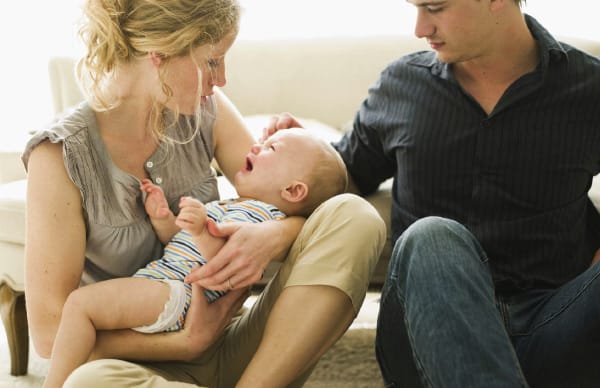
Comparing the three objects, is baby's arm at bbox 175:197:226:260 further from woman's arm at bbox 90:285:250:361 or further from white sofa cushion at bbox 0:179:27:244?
white sofa cushion at bbox 0:179:27:244

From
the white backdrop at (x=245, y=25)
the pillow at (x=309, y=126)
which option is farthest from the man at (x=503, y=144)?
the white backdrop at (x=245, y=25)

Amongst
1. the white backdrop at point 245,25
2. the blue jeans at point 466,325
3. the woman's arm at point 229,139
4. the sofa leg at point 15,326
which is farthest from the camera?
the white backdrop at point 245,25

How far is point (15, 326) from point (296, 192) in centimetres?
98

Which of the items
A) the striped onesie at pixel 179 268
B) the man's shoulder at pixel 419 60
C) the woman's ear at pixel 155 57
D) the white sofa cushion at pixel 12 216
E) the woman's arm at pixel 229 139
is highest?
the woman's ear at pixel 155 57

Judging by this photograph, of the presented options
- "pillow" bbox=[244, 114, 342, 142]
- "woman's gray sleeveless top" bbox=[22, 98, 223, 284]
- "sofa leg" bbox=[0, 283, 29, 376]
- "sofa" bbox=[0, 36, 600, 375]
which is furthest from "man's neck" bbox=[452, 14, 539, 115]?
"sofa leg" bbox=[0, 283, 29, 376]

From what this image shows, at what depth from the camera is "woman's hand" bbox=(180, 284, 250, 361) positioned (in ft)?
4.52

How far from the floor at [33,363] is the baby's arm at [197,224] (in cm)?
81

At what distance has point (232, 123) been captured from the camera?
1659mm

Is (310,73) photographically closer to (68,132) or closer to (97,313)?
(68,132)

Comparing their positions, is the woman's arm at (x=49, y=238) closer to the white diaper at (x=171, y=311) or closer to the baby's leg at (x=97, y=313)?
the baby's leg at (x=97, y=313)

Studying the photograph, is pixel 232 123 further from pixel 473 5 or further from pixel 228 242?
pixel 473 5

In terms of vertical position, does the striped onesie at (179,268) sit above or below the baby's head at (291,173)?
below

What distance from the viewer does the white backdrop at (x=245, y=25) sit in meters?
3.14

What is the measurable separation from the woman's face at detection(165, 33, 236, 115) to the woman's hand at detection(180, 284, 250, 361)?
0.34 metres
